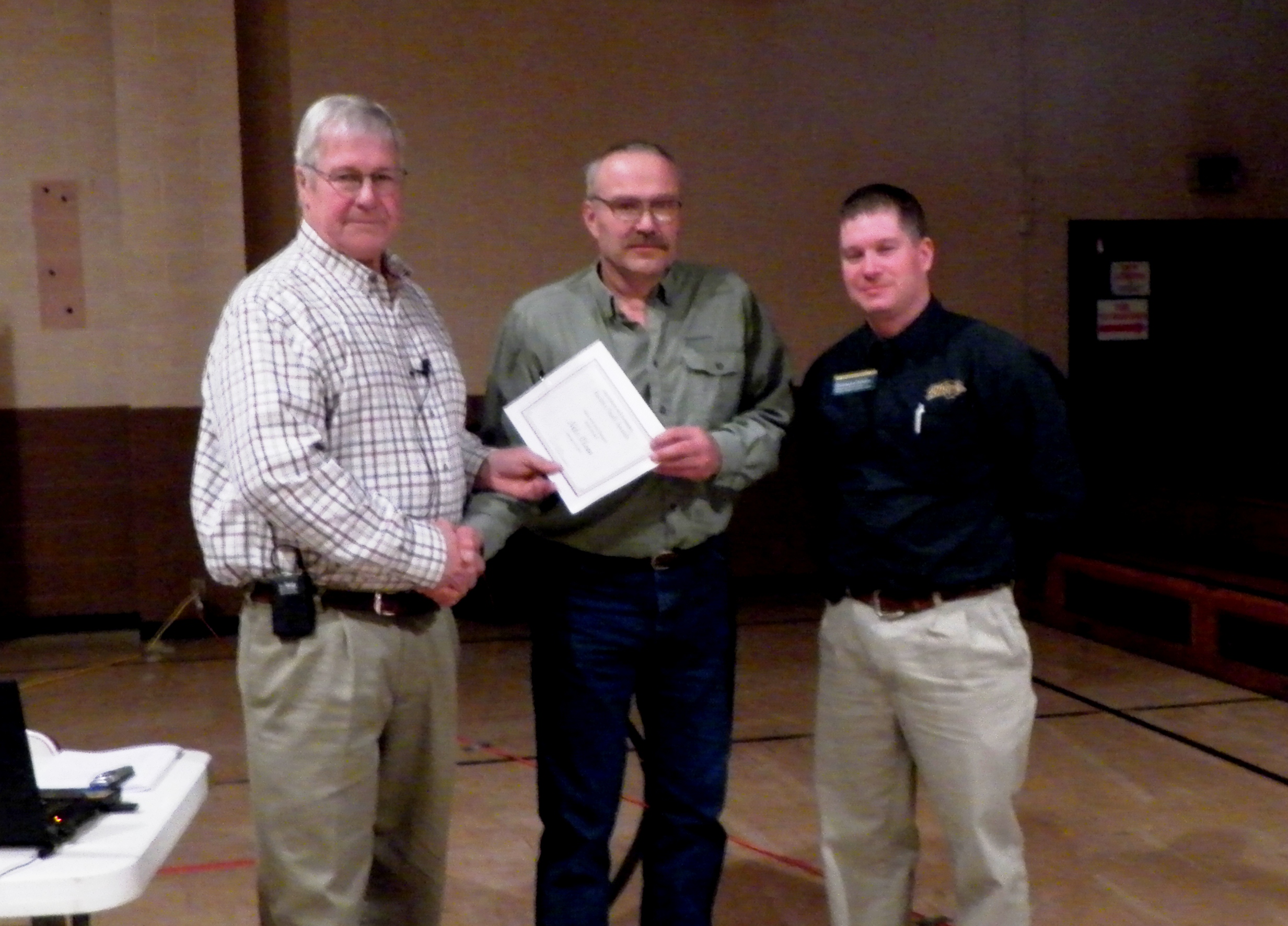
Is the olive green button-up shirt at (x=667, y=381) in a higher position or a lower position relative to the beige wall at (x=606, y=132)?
lower

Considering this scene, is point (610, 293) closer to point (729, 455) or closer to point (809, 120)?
point (729, 455)

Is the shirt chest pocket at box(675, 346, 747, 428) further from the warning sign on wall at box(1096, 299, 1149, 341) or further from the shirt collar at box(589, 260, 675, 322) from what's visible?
the warning sign on wall at box(1096, 299, 1149, 341)

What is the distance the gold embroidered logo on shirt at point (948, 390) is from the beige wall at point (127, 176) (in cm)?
453

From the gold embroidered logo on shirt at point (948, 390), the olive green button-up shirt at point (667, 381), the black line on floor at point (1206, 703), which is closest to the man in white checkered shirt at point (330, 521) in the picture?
the olive green button-up shirt at point (667, 381)

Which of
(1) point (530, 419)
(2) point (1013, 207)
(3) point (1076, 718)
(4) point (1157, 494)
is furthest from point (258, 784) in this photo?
(2) point (1013, 207)

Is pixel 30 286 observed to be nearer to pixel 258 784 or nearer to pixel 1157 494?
pixel 258 784

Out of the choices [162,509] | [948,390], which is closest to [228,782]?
[162,509]

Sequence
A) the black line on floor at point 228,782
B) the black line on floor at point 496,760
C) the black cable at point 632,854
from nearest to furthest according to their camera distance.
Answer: the black cable at point 632,854
the black line on floor at point 228,782
the black line on floor at point 496,760

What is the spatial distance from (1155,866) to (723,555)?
1.64 m

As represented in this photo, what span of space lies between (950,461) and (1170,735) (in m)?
2.60

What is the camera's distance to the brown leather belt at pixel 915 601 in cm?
233

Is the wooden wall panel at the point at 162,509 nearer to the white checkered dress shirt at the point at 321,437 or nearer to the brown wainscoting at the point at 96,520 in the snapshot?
the brown wainscoting at the point at 96,520

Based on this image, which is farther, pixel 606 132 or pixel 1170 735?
pixel 606 132

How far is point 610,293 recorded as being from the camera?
Result: 97.4 inches
